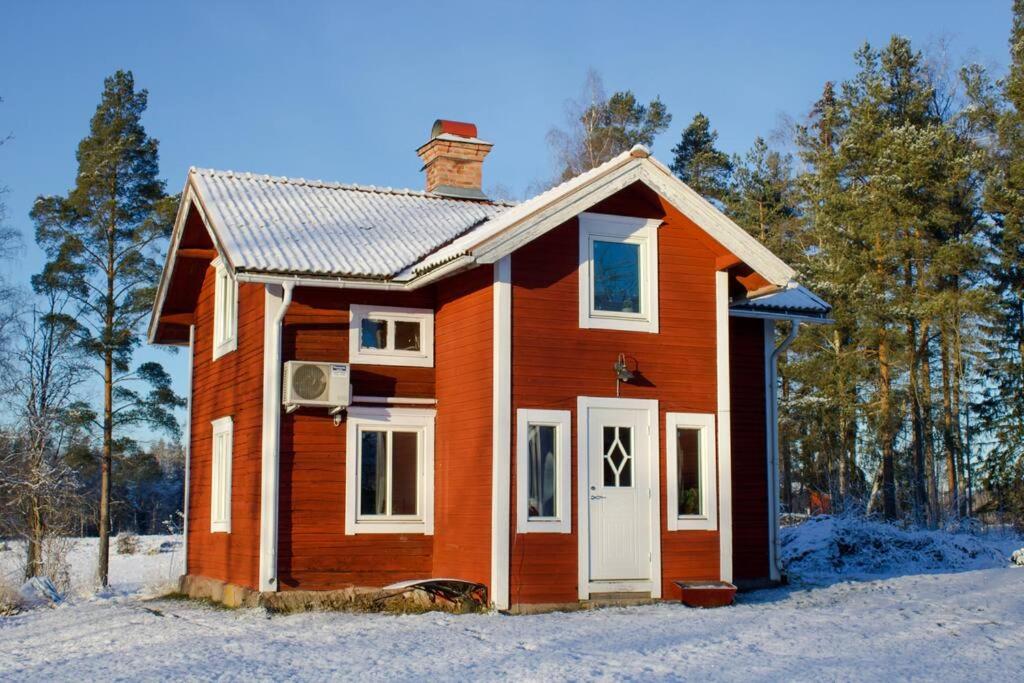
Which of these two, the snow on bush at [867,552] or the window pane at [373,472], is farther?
the snow on bush at [867,552]

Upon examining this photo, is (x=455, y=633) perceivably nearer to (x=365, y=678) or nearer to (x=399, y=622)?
(x=399, y=622)

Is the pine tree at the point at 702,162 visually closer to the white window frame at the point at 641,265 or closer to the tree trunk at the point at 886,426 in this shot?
the tree trunk at the point at 886,426

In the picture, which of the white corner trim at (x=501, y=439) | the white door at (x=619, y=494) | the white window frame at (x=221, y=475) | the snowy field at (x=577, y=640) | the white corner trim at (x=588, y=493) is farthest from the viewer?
the white window frame at (x=221, y=475)

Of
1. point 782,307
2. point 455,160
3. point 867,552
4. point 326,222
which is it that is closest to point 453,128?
point 455,160

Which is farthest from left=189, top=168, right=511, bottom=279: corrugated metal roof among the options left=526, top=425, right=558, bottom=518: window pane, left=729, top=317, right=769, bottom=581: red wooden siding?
left=729, top=317, right=769, bottom=581: red wooden siding

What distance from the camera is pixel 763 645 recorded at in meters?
10.2

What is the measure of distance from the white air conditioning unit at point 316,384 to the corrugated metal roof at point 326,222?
1.10 meters

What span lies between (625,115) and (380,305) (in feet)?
71.0

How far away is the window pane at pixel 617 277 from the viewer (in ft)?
44.4

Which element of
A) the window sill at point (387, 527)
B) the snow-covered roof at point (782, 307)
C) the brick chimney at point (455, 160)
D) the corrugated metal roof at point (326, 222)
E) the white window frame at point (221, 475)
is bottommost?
the window sill at point (387, 527)

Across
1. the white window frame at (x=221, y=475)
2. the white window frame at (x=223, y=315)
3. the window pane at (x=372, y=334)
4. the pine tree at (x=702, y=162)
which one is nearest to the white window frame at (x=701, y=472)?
the window pane at (x=372, y=334)

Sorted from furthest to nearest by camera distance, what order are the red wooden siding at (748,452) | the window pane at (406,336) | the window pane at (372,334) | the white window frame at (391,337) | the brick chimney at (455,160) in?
the brick chimney at (455,160) → the red wooden siding at (748,452) → the window pane at (406,336) → the window pane at (372,334) → the white window frame at (391,337)

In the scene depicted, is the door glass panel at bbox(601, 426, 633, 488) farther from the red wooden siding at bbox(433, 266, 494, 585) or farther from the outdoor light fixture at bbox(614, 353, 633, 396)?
the red wooden siding at bbox(433, 266, 494, 585)

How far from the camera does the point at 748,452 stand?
15.8m
